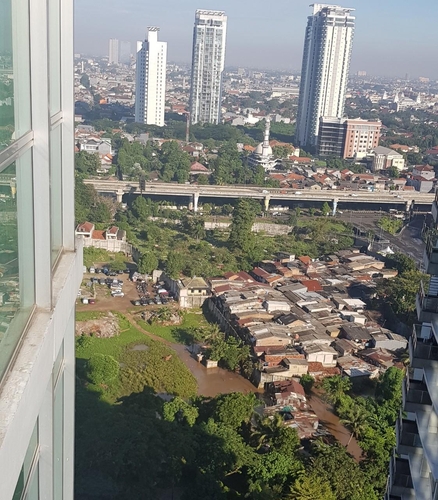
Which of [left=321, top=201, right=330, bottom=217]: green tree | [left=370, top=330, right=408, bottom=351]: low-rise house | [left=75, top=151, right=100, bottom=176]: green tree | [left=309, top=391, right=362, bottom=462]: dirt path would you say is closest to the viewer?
[left=309, top=391, right=362, bottom=462]: dirt path

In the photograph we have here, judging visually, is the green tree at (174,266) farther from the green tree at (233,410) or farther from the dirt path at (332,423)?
the green tree at (233,410)

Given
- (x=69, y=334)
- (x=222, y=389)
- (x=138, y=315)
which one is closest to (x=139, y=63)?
(x=138, y=315)

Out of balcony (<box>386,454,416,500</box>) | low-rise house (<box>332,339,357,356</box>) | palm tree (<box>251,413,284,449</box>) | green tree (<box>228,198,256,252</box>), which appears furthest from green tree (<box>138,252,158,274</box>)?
balcony (<box>386,454,416,500</box>)

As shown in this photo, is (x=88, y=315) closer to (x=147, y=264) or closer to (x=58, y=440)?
(x=147, y=264)

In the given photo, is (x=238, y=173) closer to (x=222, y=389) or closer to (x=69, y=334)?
(x=222, y=389)

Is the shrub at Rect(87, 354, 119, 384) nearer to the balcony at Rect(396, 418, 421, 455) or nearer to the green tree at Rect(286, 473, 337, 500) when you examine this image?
the green tree at Rect(286, 473, 337, 500)

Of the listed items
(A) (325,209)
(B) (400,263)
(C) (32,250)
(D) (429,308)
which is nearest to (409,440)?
(D) (429,308)
